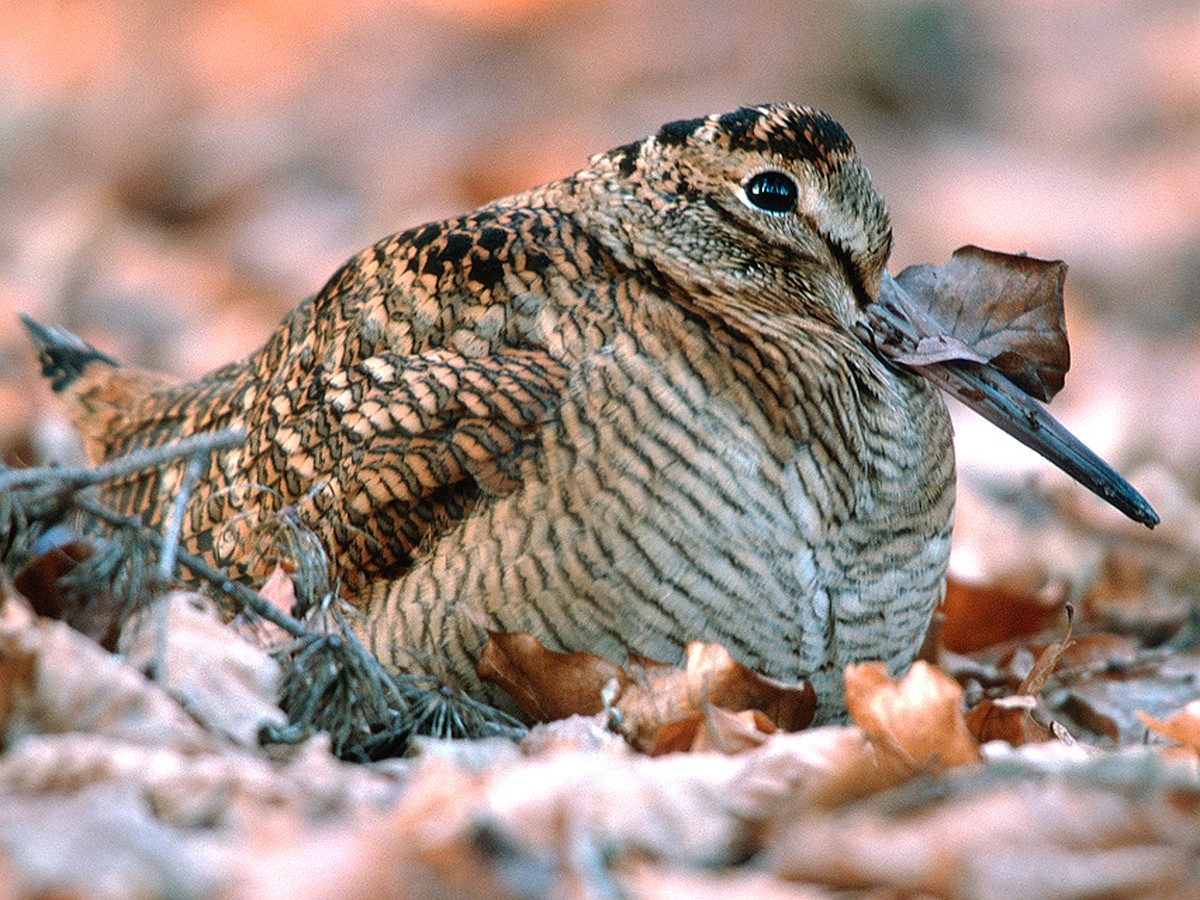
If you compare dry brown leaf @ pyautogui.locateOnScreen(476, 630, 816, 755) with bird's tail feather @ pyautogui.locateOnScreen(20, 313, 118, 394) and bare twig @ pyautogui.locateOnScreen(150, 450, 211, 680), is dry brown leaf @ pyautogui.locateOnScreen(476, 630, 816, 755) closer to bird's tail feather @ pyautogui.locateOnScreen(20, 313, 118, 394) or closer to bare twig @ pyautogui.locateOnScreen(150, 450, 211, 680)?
bare twig @ pyautogui.locateOnScreen(150, 450, 211, 680)

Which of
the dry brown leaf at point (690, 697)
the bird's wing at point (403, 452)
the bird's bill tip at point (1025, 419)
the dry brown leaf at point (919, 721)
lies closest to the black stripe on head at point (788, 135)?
the bird's bill tip at point (1025, 419)

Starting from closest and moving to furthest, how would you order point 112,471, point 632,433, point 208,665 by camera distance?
point 112,471 → point 208,665 → point 632,433

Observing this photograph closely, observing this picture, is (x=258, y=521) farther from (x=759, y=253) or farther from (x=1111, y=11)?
(x=1111, y=11)

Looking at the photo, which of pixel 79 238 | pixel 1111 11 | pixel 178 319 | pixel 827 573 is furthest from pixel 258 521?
pixel 1111 11

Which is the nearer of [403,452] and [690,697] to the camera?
[690,697]

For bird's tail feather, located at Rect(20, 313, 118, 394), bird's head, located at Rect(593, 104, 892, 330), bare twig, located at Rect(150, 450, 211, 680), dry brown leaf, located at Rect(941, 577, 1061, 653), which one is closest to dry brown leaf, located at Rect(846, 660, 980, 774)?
bird's head, located at Rect(593, 104, 892, 330)

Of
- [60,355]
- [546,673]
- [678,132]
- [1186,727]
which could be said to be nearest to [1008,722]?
[1186,727]

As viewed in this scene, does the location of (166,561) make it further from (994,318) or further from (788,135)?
(994,318)
